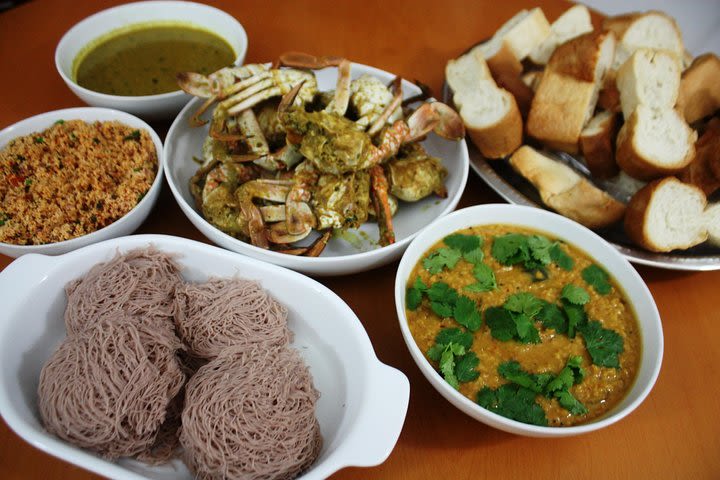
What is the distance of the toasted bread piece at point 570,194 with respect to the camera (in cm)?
179

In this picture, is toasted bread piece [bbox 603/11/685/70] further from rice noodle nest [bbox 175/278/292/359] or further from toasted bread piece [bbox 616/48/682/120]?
rice noodle nest [bbox 175/278/292/359]

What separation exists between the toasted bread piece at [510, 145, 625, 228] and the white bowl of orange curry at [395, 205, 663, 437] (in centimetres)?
20

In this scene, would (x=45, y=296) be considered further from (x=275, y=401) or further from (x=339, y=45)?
(x=339, y=45)

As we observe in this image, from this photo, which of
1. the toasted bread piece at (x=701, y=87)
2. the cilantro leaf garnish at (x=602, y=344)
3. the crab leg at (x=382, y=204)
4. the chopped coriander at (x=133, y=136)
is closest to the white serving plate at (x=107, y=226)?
the chopped coriander at (x=133, y=136)

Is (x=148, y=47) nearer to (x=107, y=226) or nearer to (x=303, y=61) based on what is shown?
(x=303, y=61)

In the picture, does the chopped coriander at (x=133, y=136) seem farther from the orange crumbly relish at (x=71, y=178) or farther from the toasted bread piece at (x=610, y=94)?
the toasted bread piece at (x=610, y=94)

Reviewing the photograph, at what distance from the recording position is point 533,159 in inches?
75.4

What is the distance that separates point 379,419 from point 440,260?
59 cm

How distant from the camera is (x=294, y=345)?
1532 mm

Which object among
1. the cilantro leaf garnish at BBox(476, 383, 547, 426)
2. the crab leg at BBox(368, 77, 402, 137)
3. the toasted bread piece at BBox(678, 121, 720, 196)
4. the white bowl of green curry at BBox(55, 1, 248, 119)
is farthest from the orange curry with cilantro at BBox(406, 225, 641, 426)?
the white bowl of green curry at BBox(55, 1, 248, 119)

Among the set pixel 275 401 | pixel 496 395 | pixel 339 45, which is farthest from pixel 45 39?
pixel 496 395

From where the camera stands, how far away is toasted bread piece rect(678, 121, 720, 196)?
1845mm

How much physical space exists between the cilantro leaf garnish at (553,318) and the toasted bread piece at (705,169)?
33.7 inches

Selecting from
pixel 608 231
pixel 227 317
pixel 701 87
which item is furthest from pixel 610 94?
pixel 227 317
